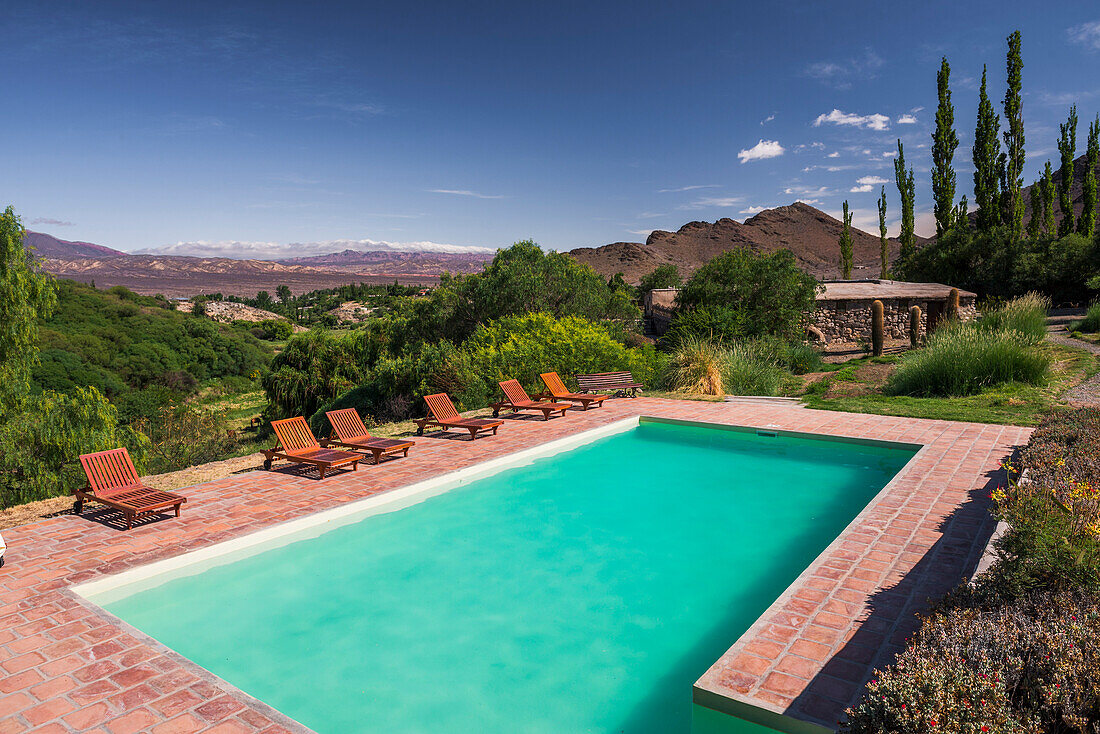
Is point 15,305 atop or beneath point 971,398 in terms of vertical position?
atop

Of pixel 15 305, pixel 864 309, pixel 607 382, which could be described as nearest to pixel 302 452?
pixel 15 305

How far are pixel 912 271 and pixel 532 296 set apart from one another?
101 ft

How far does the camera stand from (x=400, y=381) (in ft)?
53.7

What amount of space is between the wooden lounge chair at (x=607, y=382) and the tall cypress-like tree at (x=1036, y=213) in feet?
99.3

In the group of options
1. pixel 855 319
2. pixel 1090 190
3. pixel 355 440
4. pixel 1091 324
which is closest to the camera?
pixel 355 440

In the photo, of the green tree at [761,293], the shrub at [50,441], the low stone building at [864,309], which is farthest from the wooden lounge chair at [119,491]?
the low stone building at [864,309]

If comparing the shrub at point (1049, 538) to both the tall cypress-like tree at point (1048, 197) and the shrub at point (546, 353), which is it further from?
the tall cypress-like tree at point (1048, 197)

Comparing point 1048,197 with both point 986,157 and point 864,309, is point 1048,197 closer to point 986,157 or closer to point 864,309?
point 986,157

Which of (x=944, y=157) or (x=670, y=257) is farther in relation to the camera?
(x=670, y=257)

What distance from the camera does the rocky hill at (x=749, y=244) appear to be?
7212cm

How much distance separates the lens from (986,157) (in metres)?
35.1

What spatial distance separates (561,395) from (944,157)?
3784 centimetres

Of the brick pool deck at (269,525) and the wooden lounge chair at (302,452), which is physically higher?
the wooden lounge chair at (302,452)

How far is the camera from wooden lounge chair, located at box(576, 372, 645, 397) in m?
13.2
